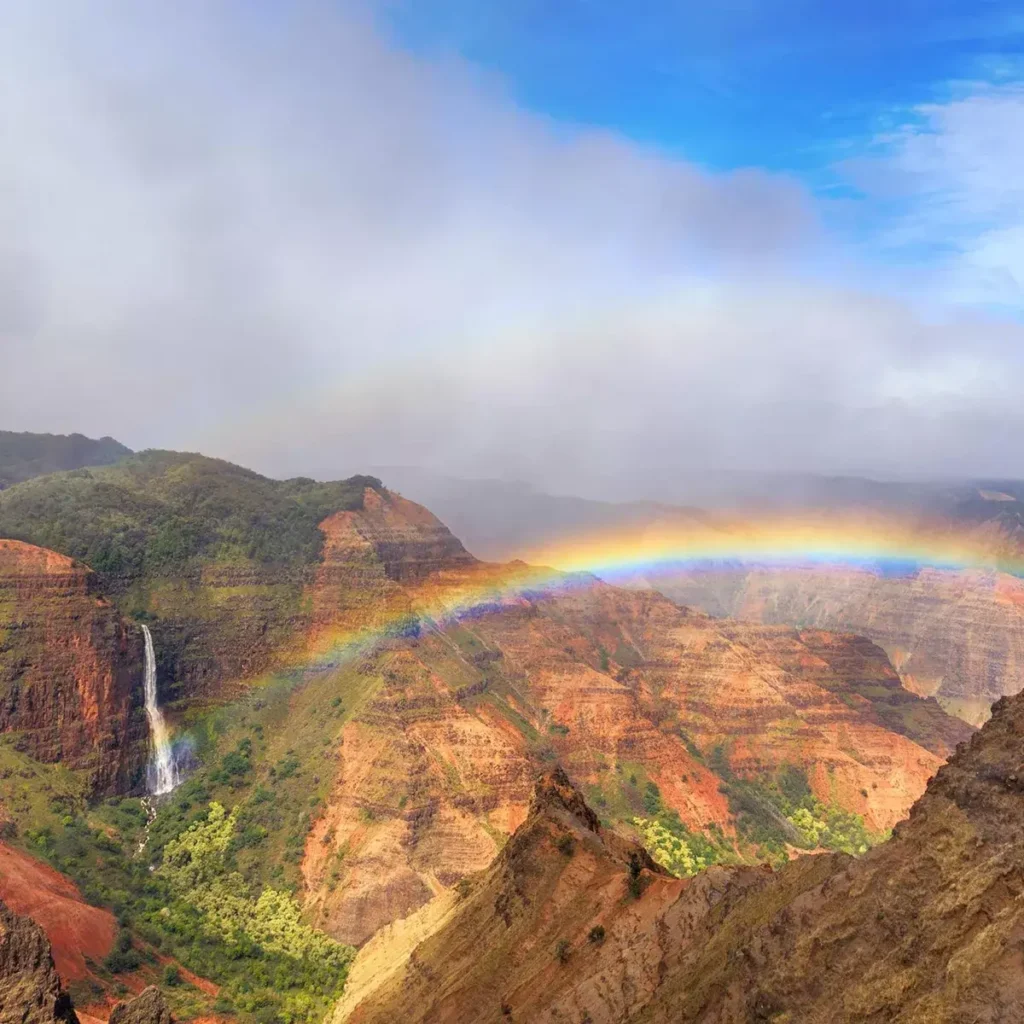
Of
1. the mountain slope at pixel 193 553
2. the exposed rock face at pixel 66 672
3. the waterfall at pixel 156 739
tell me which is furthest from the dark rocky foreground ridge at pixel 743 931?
the mountain slope at pixel 193 553

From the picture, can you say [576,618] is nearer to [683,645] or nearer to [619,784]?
[683,645]

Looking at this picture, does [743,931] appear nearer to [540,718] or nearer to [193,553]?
[540,718]

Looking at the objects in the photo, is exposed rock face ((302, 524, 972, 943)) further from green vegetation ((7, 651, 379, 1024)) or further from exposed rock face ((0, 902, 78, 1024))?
exposed rock face ((0, 902, 78, 1024))

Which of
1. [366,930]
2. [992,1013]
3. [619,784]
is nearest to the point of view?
[992,1013]

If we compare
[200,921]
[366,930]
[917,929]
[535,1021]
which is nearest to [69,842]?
[200,921]

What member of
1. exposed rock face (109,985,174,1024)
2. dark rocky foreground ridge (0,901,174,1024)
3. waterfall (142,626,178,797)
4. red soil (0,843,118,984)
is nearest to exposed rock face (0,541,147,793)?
waterfall (142,626,178,797)

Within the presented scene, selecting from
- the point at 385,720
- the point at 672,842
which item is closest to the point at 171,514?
the point at 385,720
